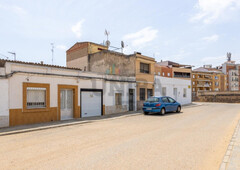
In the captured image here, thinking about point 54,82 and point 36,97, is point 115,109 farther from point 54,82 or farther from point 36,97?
point 36,97

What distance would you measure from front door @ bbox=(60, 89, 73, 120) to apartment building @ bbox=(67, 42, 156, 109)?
641 centimetres

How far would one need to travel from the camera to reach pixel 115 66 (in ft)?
72.1

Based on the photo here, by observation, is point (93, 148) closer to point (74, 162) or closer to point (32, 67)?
point (74, 162)

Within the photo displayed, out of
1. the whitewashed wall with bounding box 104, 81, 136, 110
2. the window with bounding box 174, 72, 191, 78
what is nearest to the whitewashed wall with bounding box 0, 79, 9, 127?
the whitewashed wall with bounding box 104, 81, 136, 110

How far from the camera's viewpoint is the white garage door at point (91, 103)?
49.1 ft

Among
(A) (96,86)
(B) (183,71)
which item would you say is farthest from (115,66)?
(B) (183,71)

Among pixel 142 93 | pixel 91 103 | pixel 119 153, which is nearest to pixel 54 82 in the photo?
pixel 91 103

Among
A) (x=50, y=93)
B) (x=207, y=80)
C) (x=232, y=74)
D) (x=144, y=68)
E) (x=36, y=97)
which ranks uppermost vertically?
(x=232, y=74)

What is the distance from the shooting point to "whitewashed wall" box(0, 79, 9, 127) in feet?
34.1

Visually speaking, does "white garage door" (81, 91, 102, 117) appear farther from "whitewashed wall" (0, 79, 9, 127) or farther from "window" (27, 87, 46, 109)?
"whitewashed wall" (0, 79, 9, 127)

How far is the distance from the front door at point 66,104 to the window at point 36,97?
61.4 inches

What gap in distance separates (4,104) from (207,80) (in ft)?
262

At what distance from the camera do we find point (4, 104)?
10477 mm

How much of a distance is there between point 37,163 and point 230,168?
15.4 feet
